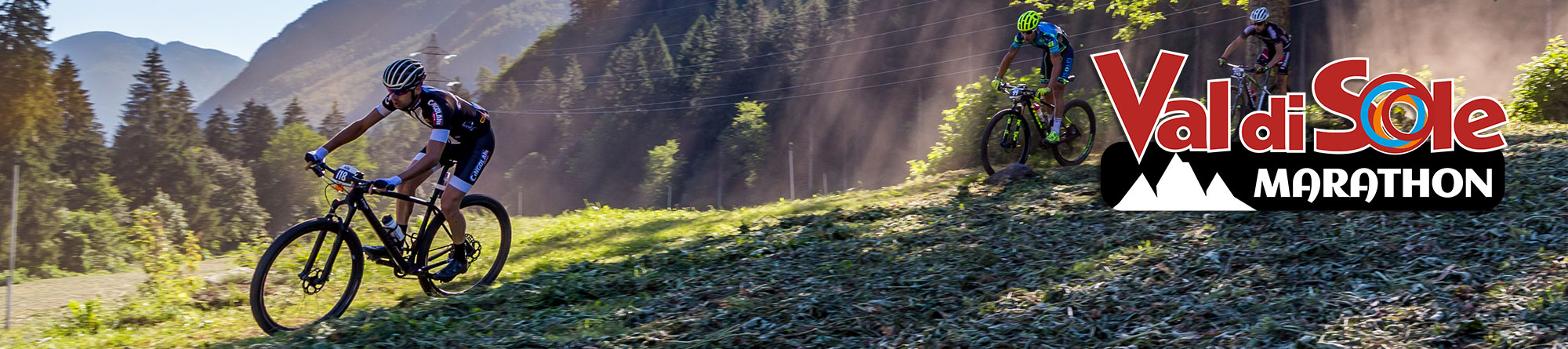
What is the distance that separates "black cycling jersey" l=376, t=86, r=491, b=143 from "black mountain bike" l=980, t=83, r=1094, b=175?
17.6 feet

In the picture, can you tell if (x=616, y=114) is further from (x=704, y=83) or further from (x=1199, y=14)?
(x=1199, y=14)

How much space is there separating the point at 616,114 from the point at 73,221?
69748mm

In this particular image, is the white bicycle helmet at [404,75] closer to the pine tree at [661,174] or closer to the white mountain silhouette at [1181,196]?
the white mountain silhouette at [1181,196]

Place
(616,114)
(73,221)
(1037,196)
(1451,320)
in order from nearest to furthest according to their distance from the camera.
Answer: (1451,320) → (1037,196) → (73,221) → (616,114)

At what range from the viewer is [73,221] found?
5294 cm

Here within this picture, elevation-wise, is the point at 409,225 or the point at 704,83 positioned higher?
the point at 704,83

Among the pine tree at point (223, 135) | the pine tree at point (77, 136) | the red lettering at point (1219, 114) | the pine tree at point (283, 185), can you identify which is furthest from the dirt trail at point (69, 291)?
the pine tree at point (223, 135)

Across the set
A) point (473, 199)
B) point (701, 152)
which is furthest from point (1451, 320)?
point (701, 152)

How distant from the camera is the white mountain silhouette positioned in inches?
288

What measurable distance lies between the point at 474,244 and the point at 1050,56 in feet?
20.7

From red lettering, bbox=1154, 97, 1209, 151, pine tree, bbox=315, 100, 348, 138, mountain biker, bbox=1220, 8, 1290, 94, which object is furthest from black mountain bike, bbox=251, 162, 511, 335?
pine tree, bbox=315, 100, 348, 138

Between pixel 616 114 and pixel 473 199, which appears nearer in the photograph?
pixel 473 199

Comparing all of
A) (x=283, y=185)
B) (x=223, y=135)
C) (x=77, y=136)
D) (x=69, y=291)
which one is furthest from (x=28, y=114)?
(x=69, y=291)

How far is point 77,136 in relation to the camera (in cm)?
6400
